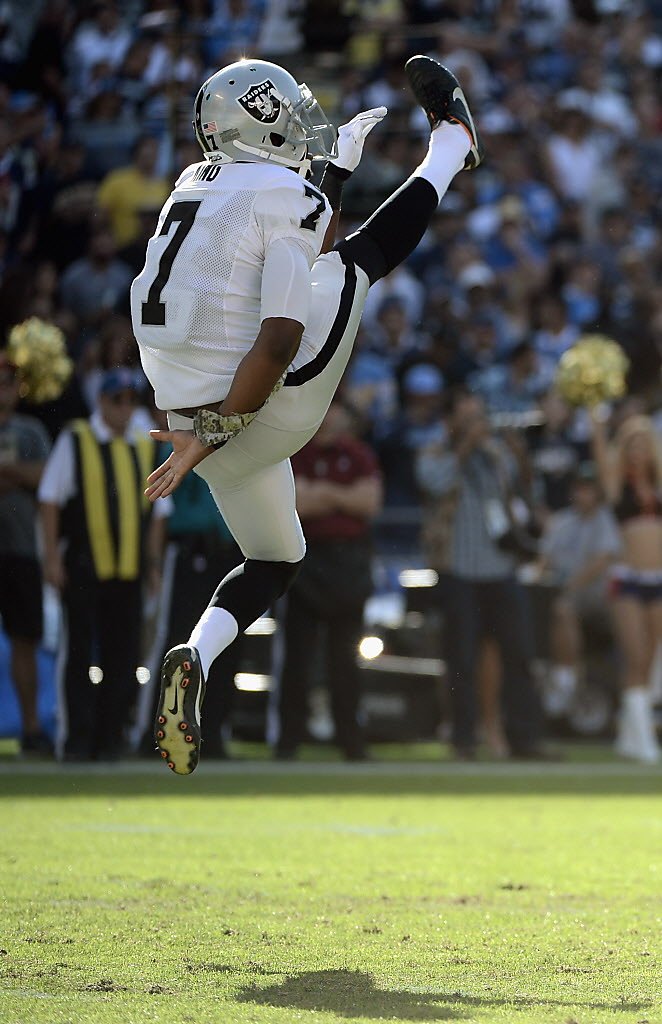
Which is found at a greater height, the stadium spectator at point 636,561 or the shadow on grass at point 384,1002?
the stadium spectator at point 636,561

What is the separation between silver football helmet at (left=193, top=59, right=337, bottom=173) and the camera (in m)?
4.61

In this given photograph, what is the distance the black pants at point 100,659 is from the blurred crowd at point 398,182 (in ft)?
3.63

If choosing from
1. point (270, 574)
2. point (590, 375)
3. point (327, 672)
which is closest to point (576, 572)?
point (590, 375)

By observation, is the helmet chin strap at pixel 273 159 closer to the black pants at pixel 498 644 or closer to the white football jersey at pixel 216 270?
the white football jersey at pixel 216 270

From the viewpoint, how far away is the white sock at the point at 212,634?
448 cm

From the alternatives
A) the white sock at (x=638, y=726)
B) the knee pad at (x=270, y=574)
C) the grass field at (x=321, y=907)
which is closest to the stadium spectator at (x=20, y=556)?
the grass field at (x=321, y=907)

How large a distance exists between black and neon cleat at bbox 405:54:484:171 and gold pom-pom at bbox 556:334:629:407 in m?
6.40

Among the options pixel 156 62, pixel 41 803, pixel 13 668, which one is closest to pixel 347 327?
pixel 41 803

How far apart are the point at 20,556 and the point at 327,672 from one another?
195 cm

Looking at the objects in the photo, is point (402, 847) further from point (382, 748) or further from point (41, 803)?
point (382, 748)

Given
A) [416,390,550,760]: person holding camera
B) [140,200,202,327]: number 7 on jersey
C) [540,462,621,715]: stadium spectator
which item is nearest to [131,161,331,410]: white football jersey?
[140,200,202,327]: number 7 on jersey

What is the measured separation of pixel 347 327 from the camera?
4.68 metres

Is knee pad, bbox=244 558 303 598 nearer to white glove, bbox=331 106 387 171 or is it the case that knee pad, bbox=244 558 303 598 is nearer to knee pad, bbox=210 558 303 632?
knee pad, bbox=210 558 303 632

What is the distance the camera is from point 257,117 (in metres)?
4.61
